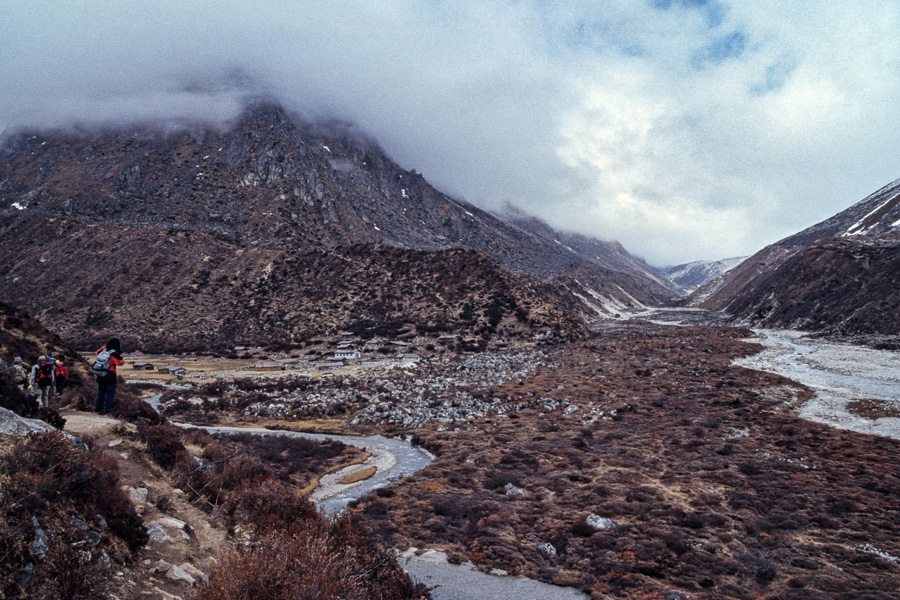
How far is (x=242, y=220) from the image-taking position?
9756 cm

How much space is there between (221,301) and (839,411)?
78.6m

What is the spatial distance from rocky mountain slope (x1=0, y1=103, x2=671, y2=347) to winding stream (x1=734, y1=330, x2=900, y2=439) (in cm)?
2999

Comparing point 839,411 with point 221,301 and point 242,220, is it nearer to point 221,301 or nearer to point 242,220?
point 221,301

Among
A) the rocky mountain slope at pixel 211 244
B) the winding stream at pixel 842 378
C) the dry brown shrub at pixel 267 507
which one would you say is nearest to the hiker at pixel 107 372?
the dry brown shrub at pixel 267 507

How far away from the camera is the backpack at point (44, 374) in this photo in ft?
40.4

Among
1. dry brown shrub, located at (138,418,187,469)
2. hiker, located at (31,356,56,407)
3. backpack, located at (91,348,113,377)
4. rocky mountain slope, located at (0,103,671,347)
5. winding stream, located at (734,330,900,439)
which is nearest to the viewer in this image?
dry brown shrub, located at (138,418,187,469)

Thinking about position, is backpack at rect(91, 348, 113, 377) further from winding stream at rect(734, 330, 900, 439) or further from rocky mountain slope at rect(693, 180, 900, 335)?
rocky mountain slope at rect(693, 180, 900, 335)

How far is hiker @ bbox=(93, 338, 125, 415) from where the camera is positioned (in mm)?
12719

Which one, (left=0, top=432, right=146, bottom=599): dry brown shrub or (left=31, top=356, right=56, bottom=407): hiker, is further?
(left=31, top=356, right=56, bottom=407): hiker

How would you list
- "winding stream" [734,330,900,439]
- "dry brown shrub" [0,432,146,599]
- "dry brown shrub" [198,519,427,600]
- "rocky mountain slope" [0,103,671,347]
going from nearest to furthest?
"dry brown shrub" [0,432,146,599]
"dry brown shrub" [198,519,427,600]
"winding stream" [734,330,900,439]
"rocky mountain slope" [0,103,671,347]

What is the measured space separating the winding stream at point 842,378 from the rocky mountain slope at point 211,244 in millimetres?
29988

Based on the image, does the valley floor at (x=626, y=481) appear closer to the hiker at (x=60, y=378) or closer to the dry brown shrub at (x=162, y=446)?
the dry brown shrub at (x=162, y=446)

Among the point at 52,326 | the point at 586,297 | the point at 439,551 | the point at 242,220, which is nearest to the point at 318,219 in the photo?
the point at 242,220

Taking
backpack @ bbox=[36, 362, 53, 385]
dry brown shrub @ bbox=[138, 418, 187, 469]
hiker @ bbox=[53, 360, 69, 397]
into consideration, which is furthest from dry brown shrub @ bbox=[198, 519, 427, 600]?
hiker @ bbox=[53, 360, 69, 397]
